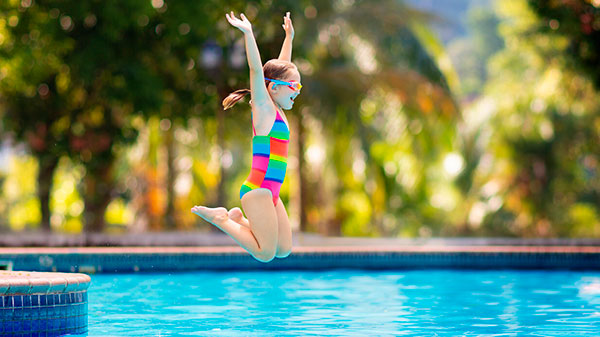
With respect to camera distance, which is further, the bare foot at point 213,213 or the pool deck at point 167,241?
the pool deck at point 167,241

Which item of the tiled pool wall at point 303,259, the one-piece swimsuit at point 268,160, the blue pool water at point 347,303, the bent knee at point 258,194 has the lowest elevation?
the blue pool water at point 347,303

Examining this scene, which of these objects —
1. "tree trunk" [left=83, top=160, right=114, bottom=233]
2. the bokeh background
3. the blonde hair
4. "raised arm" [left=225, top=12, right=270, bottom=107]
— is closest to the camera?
"raised arm" [left=225, top=12, right=270, bottom=107]

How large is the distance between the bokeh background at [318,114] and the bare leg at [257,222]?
35.2 ft

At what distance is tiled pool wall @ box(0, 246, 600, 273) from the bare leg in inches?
325

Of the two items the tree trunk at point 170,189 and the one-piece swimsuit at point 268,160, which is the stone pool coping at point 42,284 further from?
the tree trunk at point 170,189

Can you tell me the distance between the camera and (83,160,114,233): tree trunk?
20656 mm

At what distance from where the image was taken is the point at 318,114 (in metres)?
21.8

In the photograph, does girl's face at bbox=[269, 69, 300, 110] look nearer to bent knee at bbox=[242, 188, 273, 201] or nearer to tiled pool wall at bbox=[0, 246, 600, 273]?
bent knee at bbox=[242, 188, 273, 201]

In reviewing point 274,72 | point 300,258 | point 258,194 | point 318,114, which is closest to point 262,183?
point 258,194

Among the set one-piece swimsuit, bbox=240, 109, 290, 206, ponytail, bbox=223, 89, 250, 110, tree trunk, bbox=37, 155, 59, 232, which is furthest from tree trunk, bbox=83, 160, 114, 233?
one-piece swimsuit, bbox=240, 109, 290, 206

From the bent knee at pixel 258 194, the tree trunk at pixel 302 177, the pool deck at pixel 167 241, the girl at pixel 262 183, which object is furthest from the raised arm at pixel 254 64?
the tree trunk at pixel 302 177

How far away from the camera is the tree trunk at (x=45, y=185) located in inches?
791

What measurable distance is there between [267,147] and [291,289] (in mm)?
6135

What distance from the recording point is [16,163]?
137ft
